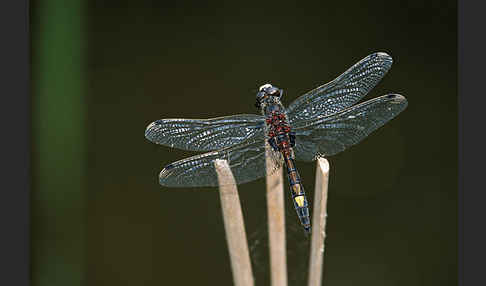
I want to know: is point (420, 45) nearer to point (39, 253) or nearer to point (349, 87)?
point (349, 87)

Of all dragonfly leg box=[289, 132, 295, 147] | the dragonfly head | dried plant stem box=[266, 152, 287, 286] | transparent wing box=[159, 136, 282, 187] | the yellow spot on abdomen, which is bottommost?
dried plant stem box=[266, 152, 287, 286]

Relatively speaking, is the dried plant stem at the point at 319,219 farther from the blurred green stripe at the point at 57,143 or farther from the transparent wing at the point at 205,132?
the blurred green stripe at the point at 57,143

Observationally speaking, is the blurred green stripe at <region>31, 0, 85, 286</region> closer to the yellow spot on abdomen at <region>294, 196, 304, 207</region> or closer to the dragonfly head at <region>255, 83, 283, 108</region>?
the dragonfly head at <region>255, 83, 283, 108</region>

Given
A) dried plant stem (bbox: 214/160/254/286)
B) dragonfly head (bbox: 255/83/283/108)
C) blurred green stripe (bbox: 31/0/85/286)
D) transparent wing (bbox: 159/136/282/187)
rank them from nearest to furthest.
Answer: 1. dried plant stem (bbox: 214/160/254/286)
2. transparent wing (bbox: 159/136/282/187)
3. dragonfly head (bbox: 255/83/283/108)
4. blurred green stripe (bbox: 31/0/85/286)

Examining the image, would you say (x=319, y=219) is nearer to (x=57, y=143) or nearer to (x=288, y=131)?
(x=288, y=131)

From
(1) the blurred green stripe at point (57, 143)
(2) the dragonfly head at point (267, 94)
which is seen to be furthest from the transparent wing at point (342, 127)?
(1) the blurred green stripe at point (57, 143)

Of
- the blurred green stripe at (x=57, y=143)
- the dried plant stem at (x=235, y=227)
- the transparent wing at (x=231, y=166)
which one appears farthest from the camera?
the blurred green stripe at (x=57, y=143)

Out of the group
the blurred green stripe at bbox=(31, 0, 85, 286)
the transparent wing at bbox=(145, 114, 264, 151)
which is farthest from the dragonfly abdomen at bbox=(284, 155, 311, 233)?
A: the blurred green stripe at bbox=(31, 0, 85, 286)
